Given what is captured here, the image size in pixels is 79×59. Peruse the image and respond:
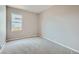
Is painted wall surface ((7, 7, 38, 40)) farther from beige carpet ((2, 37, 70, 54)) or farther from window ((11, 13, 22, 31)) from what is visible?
beige carpet ((2, 37, 70, 54))

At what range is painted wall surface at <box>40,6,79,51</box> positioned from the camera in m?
2.79

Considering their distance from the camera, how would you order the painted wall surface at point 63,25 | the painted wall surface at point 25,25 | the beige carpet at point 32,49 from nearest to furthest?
the beige carpet at point 32,49, the painted wall surface at point 63,25, the painted wall surface at point 25,25

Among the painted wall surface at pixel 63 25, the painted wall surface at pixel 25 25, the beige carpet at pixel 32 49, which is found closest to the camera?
the beige carpet at pixel 32 49

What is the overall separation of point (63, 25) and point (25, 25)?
2652mm

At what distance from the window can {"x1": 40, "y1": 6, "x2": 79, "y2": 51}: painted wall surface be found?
1.62 metres

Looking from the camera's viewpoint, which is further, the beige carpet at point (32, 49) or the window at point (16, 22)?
the window at point (16, 22)

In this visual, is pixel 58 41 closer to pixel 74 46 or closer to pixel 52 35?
pixel 52 35

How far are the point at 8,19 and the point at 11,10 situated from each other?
545mm

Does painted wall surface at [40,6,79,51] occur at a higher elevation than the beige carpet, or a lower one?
higher

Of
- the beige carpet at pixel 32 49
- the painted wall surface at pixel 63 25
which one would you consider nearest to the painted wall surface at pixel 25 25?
the painted wall surface at pixel 63 25

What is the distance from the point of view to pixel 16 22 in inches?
178

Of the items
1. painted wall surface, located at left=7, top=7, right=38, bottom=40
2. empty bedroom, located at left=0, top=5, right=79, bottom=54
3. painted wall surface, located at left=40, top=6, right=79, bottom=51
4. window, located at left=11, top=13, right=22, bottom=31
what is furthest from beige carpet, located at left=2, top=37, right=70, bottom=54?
window, located at left=11, top=13, right=22, bottom=31

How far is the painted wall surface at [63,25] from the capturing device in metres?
2.79

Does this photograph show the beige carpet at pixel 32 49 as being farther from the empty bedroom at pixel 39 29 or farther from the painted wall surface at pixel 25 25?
the painted wall surface at pixel 25 25
